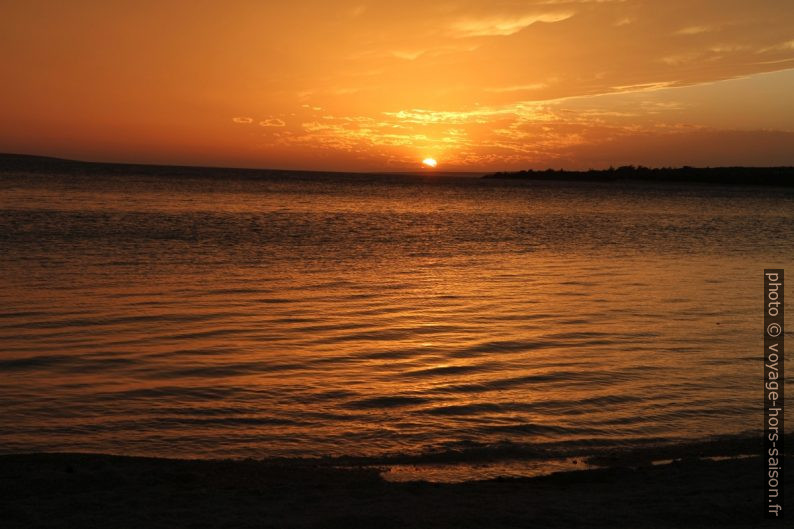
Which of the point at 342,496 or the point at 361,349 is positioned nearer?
the point at 342,496

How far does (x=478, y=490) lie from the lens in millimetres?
7145

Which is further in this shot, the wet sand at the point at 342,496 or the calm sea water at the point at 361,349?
the calm sea water at the point at 361,349

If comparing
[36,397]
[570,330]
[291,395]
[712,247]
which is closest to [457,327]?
[570,330]

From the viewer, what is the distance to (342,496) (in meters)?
6.82

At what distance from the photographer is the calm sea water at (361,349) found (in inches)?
361

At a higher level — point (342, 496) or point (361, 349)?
point (361, 349)

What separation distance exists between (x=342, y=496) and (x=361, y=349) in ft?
21.3

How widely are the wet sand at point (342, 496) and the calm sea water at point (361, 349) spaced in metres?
0.94

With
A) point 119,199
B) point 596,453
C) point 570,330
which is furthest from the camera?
point 119,199

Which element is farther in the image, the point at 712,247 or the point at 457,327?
the point at 712,247

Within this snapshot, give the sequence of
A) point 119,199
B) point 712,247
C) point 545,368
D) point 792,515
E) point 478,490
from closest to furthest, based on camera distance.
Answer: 1. point 792,515
2. point 478,490
3. point 545,368
4. point 712,247
5. point 119,199

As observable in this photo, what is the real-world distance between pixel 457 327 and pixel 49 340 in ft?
25.3

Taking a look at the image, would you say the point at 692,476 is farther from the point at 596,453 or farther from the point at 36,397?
the point at 36,397

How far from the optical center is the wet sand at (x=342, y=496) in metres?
6.11
